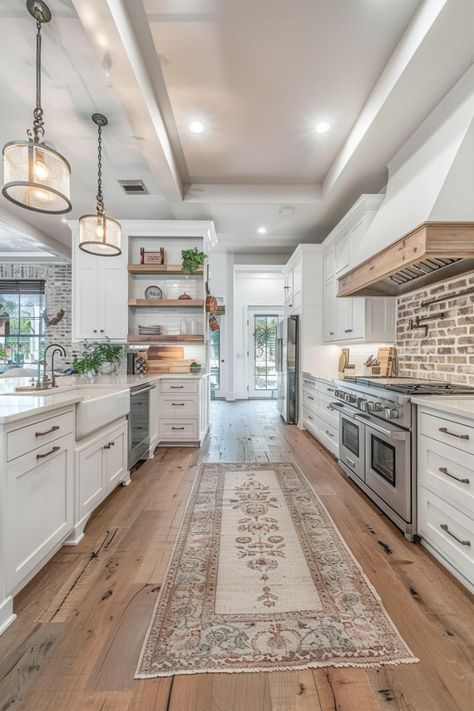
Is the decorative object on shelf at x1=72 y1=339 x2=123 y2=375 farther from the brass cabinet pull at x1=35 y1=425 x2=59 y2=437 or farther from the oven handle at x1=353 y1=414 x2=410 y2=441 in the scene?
the oven handle at x1=353 y1=414 x2=410 y2=441

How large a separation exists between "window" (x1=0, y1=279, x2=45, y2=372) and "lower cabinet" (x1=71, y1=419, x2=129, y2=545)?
18.6ft

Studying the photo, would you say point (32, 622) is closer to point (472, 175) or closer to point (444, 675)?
point (444, 675)

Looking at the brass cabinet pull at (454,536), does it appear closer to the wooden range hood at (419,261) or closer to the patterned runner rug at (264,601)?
the patterned runner rug at (264,601)

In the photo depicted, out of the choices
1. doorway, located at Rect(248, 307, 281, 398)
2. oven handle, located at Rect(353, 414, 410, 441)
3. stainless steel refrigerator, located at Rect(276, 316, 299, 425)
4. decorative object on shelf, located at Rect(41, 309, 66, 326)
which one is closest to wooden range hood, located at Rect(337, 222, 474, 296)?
oven handle, located at Rect(353, 414, 410, 441)

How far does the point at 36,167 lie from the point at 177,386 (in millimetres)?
2629

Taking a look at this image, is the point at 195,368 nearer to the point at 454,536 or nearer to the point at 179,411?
the point at 179,411

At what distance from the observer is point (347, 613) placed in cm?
146

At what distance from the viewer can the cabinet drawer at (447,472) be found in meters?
1.60

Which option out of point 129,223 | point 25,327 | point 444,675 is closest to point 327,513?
point 444,675

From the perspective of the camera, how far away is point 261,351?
26.4 ft

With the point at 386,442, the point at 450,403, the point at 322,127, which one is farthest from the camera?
the point at 322,127

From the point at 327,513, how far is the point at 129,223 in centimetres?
411

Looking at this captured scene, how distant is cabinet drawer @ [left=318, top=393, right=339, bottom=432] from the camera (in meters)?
3.51

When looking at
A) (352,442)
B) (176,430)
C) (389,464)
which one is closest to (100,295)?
(176,430)
